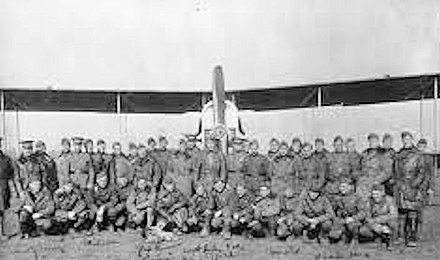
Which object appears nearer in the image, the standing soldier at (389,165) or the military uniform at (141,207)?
the standing soldier at (389,165)

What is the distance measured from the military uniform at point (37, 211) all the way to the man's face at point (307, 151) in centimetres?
147

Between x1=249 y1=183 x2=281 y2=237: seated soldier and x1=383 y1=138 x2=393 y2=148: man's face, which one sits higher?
x1=383 y1=138 x2=393 y2=148: man's face

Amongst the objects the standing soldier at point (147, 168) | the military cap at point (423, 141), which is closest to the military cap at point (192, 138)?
the standing soldier at point (147, 168)

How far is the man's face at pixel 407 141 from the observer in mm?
3549

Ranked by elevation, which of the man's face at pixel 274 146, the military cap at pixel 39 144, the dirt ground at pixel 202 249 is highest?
the military cap at pixel 39 144

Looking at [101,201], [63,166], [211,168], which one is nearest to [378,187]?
[211,168]

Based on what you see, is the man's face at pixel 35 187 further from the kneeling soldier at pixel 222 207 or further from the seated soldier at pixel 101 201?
the kneeling soldier at pixel 222 207

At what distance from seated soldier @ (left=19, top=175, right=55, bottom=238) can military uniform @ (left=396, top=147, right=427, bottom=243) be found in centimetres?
197

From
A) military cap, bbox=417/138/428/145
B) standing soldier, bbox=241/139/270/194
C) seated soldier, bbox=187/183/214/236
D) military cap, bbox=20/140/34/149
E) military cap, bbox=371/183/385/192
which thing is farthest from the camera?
standing soldier, bbox=241/139/270/194

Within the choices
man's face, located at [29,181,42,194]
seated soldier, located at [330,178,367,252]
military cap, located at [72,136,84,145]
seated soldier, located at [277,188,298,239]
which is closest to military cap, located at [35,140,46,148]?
military cap, located at [72,136,84,145]

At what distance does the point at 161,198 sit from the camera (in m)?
3.95

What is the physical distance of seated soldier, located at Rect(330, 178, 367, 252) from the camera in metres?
3.52

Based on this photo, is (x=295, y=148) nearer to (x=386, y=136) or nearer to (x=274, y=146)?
(x=274, y=146)

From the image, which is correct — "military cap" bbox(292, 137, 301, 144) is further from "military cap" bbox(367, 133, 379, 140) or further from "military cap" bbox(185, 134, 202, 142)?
"military cap" bbox(185, 134, 202, 142)
